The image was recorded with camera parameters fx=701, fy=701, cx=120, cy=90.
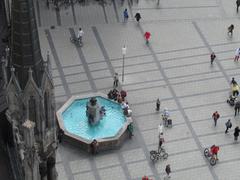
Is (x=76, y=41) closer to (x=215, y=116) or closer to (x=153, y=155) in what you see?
(x=215, y=116)

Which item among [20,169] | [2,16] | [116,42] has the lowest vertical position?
[20,169]

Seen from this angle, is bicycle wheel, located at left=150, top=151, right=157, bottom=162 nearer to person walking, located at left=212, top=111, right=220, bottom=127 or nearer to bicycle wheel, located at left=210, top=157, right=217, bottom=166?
bicycle wheel, located at left=210, top=157, right=217, bottom=166

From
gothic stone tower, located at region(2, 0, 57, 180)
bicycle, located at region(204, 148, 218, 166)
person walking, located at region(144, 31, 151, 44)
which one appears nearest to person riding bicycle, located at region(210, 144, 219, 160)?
bicycle, located at region(204, 148, 218, 166)

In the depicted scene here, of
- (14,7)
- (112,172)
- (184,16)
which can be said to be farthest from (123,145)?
(14,7)

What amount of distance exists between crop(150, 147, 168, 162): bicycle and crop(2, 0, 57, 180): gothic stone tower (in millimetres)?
20219

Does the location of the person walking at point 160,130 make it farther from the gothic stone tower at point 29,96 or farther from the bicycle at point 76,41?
the gothic stone tower at point 29,96

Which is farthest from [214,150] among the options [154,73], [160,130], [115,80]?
[154,73]

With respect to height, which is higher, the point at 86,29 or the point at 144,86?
the point at 86,29

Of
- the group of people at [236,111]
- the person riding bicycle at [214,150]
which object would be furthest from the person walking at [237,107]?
the person riding bicycle at [214,150]

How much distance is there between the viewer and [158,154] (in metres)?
48.1

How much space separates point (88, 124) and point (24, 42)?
24.9 m

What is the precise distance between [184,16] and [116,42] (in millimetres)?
7665

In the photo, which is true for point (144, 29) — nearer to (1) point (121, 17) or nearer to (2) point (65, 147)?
(1) point (121, 17)

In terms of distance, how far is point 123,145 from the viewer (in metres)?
49.3
